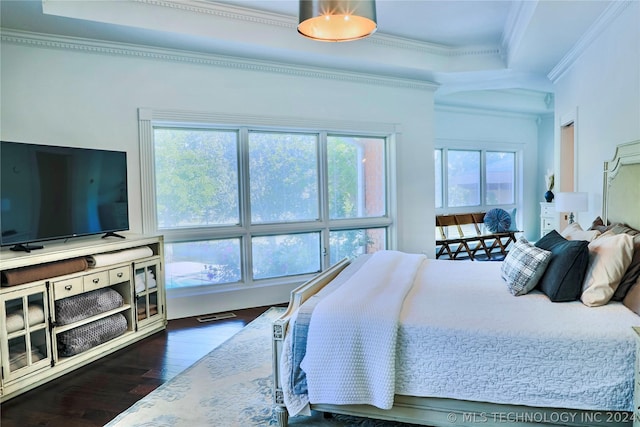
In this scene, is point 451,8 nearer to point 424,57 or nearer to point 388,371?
point 424,57

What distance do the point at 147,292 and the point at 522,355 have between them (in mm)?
2962

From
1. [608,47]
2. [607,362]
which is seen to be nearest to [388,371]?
[607,362]

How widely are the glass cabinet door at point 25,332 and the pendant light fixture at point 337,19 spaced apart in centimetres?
238

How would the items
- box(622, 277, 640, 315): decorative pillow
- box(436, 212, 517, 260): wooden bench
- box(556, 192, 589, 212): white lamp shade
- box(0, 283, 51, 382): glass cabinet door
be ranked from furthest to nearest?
1. box(436, 212, 517, 260): wooden bench
2. box(556, 192, 589, 212): white lamp shade
3. box(0, 283, 51, 382): glass cabinet door
4. box(622, 277, 640, 315): decorative pillow

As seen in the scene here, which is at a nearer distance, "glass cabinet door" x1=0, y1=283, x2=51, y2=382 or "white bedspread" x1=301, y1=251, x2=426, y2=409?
"white bedspread" x1=301, y1=251, x2=426, y2=409

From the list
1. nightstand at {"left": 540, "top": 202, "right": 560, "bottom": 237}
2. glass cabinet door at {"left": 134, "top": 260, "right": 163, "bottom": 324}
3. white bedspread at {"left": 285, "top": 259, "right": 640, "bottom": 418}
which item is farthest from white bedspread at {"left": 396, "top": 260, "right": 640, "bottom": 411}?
nightstand at {"left": 540, "top": 202, "right": 560, "bottom": 237}

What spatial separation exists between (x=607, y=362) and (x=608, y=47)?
270 cm

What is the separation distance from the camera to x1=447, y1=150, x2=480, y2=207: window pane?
7195mm

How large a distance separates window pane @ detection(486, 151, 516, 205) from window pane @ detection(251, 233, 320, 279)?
14.1ft

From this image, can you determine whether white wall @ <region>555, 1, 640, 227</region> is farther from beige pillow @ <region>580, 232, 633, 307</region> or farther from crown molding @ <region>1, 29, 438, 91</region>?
crown molding @ <region>1, 29, 438, 91</region>

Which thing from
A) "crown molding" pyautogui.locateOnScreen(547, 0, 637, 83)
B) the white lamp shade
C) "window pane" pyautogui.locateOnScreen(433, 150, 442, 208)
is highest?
"crown molding" pyautogui.locateOnScreen(547, 0, 637, 83)

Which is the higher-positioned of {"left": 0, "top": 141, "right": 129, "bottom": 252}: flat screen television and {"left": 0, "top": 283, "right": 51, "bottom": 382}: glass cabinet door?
{"left": 0, "top": 141, "right": 129, "bottom": 252}: flat screen television

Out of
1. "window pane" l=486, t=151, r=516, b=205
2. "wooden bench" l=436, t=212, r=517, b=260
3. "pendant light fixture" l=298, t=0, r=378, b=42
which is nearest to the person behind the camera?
"pendant light fixture" l=298, t=0, r=378, b=42

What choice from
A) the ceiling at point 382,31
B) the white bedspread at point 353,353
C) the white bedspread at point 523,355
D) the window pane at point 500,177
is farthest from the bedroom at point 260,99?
the window pane at point 500,177
